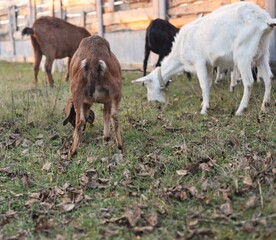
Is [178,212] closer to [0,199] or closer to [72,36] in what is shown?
[0,199]

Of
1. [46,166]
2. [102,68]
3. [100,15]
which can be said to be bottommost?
[46,166]

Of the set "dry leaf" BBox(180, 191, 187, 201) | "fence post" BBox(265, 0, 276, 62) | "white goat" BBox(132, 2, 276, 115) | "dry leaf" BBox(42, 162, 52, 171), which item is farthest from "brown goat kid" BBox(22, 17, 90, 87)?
"dry leaf" BBox(180, 191, 187, 201)

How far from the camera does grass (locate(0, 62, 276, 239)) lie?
3.18m

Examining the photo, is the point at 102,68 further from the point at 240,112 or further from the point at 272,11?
the point at 272,11

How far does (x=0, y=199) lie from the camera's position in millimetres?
3844

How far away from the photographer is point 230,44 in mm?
6656

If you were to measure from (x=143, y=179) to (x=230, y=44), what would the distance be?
327cm

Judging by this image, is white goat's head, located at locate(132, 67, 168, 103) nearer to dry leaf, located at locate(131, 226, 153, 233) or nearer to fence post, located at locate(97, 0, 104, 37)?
dry leaf, located at locate(131, 226, 153, 233)

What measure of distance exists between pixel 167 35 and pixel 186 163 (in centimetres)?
577

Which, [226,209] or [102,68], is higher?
[102,68]

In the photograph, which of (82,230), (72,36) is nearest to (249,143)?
(82,230)

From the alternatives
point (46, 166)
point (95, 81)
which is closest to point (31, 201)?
point (46, 166)

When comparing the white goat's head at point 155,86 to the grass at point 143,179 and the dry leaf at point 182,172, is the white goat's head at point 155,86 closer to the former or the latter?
the grass at point 143,179

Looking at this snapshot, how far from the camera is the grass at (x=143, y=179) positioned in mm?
3184
